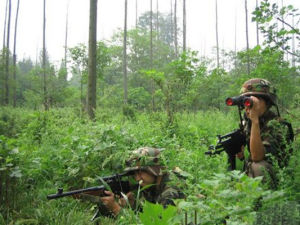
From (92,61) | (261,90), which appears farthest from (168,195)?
(92,61)

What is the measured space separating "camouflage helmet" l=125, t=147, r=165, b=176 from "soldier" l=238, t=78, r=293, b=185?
824 mm

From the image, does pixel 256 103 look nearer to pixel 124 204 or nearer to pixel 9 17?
pixel 124 204

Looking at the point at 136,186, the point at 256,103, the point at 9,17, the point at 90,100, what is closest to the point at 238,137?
the point at 256,103

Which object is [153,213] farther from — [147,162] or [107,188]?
[147,162]

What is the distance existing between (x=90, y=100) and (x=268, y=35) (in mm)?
5859

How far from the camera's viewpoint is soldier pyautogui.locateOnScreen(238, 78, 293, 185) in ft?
6.60

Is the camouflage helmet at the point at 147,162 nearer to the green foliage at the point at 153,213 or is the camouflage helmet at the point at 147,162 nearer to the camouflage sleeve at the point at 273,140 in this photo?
the camouflage sleeve at the point at 273,140

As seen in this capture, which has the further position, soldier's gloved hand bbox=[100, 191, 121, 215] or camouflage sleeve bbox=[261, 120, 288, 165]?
soldier's gloved hand bbox=[100, 191, 121, 215]

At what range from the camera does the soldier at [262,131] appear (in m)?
2.01

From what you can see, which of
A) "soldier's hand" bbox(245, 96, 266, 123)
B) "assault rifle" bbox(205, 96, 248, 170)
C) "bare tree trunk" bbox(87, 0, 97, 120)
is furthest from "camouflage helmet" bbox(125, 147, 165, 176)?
"bare tree trunk" bbox(87, 0, 97, 120)

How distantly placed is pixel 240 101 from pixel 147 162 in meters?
1.03

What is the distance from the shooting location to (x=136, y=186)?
2539 millimetres

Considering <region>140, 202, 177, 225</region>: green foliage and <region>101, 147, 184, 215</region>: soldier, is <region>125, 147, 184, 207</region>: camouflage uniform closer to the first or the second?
<region>101, 147, 184, 215</region>: soldier

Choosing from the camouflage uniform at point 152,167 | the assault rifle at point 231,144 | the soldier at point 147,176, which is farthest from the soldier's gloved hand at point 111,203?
the assault rifle at point 231,144
